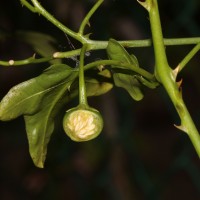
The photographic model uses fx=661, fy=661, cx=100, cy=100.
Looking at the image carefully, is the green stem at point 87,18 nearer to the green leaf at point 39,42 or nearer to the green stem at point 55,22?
the green stem at point 55,22

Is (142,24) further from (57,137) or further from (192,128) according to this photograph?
(192,128)

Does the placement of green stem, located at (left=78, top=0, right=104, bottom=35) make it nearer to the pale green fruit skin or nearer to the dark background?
the pale green fruit skin

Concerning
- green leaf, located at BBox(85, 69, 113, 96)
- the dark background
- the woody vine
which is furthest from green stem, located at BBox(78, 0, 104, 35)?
the dark background

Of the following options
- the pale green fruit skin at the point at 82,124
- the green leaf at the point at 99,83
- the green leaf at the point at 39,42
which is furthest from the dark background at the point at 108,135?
the pale green fruit skin at the point at 82,124

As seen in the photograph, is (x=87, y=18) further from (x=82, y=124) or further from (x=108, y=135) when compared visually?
(x=108, y=135)

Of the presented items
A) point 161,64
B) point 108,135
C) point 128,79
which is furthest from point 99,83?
point 108,135
